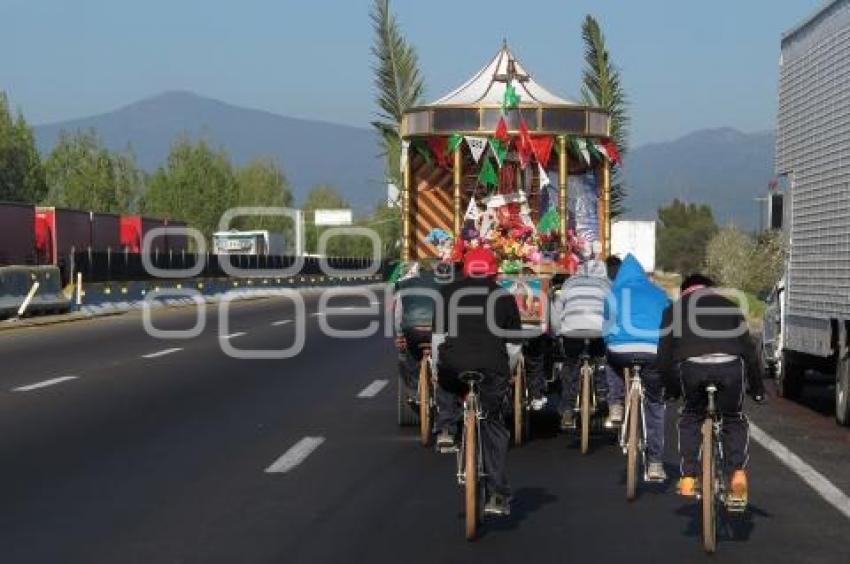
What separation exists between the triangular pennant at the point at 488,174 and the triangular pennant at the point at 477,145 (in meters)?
0.37

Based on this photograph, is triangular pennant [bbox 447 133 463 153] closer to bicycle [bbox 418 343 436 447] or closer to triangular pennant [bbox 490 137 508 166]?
triangular pennant [bbox 490 137 508 166]

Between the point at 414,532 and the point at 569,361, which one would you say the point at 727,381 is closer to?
the point at 414,532

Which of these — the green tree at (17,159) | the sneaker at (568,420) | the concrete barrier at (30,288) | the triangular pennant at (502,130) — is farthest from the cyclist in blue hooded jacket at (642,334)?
the green tree at (17,159)

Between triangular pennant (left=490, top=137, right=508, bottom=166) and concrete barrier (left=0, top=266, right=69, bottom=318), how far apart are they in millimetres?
19535

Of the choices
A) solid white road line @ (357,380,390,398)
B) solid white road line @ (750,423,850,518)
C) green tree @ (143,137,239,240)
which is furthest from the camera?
green tree @ (143,137,239,240)

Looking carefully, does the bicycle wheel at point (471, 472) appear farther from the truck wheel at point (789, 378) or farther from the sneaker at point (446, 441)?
the truck wheel at point (789, 378)

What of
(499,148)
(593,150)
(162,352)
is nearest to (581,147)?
(593,150)

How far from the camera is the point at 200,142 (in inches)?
5133

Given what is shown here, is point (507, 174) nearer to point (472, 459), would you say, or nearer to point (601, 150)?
point (601, 150)

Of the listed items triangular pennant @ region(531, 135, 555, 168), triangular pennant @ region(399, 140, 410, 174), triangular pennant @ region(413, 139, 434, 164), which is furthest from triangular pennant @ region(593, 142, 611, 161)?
triangular pennant @ region(399, 140, 410, 174)

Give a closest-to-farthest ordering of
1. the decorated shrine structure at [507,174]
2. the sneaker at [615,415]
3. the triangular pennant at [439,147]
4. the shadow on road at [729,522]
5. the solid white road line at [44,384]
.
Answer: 1. the shadow on road at [729,522]
2. the sneaker at [615,415]
3. the decorated shrine structure at [507,174]
4. the triangular pennant at [439,147]
5. the solid white road line at [44,384]

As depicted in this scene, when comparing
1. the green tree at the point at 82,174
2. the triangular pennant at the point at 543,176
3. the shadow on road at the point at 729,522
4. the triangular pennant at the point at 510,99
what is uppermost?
the green tree at the point at 82,174

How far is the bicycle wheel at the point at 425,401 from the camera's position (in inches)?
499

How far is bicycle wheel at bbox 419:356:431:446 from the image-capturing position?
12.7 m
